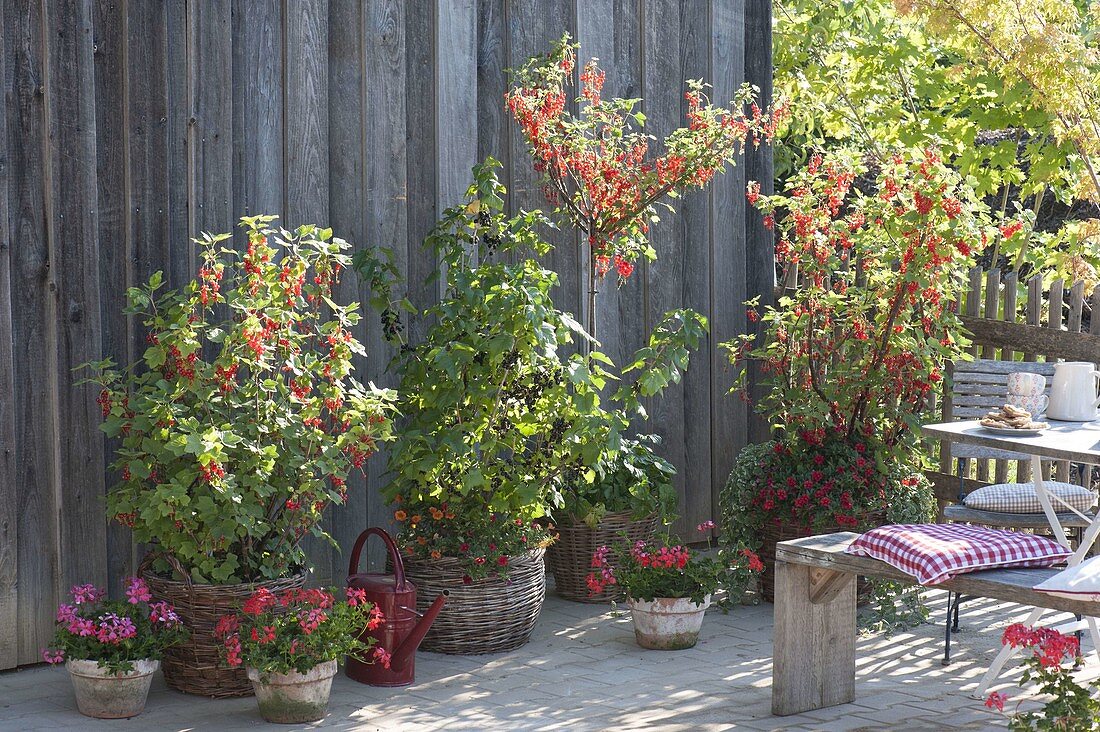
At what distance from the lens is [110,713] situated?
151 inches

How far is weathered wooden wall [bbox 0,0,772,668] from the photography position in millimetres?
4273

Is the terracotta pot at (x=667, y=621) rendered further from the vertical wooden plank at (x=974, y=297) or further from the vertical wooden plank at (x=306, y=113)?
the vertical wooden plank at (x=974, y=297)

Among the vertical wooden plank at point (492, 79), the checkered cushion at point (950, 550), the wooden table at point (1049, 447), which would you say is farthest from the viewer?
the vertical wooden plank at point (492, 79)

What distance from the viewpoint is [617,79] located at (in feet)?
19.6

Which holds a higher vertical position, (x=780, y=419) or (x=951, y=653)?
(x=780, y=419)

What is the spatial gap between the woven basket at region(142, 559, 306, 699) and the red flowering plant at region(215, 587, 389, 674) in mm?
48

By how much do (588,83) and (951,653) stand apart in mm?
2731

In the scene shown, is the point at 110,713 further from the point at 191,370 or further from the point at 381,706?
the point at 191,370

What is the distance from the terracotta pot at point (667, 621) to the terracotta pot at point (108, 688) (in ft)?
5.79

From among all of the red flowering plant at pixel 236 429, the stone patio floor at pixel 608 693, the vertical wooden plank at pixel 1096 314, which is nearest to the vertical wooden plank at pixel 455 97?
the red flowering plant at pixel 236 429

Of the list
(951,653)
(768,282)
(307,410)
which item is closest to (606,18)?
(768,282)

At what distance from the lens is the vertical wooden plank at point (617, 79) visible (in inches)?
231

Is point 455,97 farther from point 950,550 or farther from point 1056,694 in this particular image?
point 1056,694

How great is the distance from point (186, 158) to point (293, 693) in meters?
2.00
